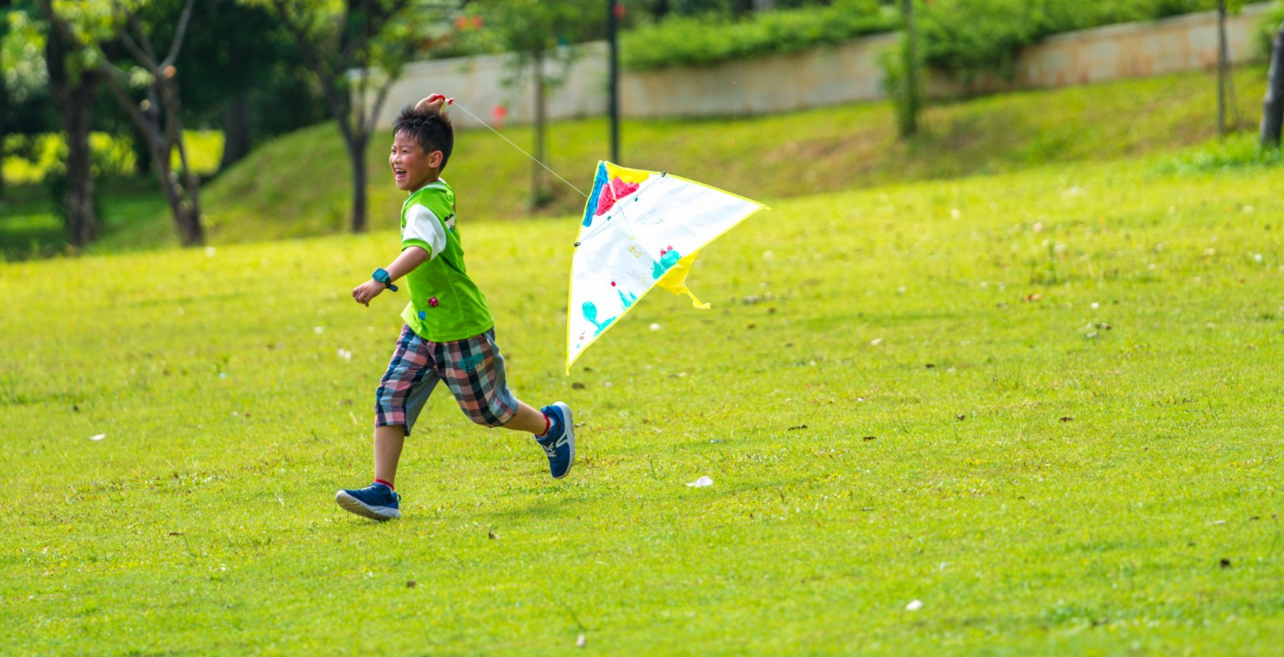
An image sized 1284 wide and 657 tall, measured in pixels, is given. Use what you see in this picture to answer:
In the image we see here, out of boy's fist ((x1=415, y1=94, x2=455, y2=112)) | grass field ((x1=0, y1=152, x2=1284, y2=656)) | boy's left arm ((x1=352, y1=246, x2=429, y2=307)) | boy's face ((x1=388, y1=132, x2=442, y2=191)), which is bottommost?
grass field ((x1=0, y1=152, x2=1284, y2=656))

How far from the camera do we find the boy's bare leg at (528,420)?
579 centimetres

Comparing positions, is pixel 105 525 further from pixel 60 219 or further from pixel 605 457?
pixel 60 219

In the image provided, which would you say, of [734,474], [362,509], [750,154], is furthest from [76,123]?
[734,474]

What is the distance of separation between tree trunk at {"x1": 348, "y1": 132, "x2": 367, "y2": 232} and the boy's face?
20304mm

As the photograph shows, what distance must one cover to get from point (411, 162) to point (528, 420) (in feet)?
3.88

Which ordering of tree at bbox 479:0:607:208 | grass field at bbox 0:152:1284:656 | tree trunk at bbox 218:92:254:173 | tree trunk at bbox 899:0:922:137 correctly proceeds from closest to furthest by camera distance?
grass field at bbox 0:152:1284:656 → tree trunk at bbox 899:0:922:137 → tree at bbox 479:0:607:208 → tree trunk at bbox 218:92:254:173

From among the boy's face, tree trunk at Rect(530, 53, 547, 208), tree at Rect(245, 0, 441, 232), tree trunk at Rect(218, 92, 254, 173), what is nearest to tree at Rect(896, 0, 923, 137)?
tree trunk at Rect(530, 53, 547, 208)

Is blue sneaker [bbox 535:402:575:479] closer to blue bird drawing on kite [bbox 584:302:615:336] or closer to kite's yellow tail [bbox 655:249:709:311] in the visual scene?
blue bird drawing on kite [bbox 584:302:615:336]

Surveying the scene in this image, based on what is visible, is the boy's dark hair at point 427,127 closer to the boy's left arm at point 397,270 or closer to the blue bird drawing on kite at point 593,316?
the boy's left arm at point 397,270

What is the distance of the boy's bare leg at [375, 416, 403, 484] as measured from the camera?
549 cm

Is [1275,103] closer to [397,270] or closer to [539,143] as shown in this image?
[397,270]

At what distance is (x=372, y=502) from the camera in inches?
212

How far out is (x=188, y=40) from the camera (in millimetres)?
29953

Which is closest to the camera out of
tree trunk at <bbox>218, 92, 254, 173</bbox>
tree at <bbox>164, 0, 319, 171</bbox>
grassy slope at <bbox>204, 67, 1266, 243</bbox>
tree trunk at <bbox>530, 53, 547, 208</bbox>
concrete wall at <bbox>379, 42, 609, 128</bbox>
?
grassy slope at <bbox>204, 67, 1266, 243</bbox>
